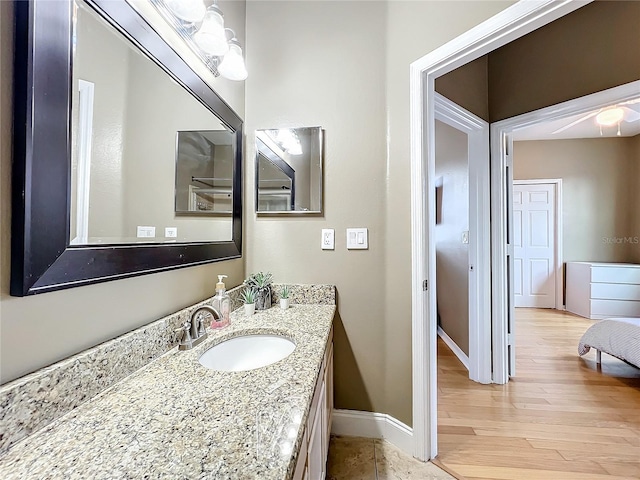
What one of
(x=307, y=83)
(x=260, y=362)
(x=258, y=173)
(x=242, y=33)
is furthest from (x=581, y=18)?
(x=260, y=362)

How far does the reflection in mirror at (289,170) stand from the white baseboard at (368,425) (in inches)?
47.7

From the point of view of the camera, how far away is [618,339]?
7.36ft

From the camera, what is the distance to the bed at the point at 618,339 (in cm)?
213

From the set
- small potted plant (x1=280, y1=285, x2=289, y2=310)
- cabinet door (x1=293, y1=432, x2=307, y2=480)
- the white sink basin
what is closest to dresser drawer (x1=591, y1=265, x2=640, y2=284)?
small potted plant (x1=280, y1=285, x2=289, y2=310)

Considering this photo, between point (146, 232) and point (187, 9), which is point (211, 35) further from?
point (146, 232)

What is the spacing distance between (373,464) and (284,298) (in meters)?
0.94

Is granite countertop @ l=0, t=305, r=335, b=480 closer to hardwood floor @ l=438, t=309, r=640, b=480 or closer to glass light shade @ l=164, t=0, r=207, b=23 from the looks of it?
glass light shade @ l=164, t=0, r=207, b=23

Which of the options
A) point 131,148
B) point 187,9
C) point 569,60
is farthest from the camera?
point 569,60

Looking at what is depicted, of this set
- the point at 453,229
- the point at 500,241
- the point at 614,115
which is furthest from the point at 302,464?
the point at 614,115

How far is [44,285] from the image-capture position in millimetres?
565

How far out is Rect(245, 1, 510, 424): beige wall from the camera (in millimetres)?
1512

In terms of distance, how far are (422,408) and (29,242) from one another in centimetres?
164

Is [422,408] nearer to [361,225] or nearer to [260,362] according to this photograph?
[260,362]

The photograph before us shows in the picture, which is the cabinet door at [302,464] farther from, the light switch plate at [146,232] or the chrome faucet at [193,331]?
the light switch plate at [146,232]
